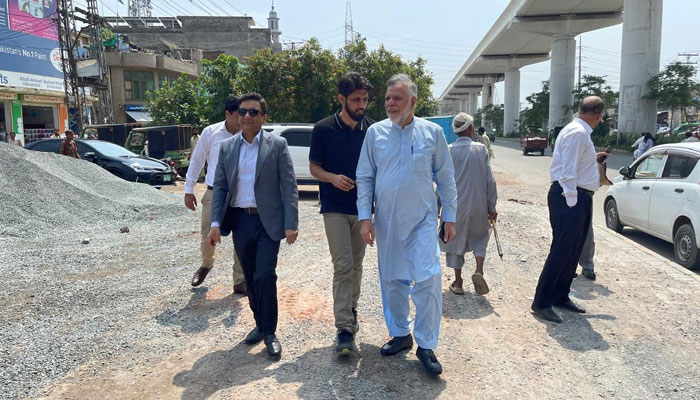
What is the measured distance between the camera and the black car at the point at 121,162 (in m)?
15.1

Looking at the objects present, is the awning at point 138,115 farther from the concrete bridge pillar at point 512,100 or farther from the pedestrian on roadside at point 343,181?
the concrete bridge pillar at point 512,100

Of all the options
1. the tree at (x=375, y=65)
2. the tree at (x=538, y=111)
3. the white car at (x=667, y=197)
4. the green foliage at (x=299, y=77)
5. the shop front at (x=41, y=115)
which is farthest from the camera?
the tree at (x=538, y=111)

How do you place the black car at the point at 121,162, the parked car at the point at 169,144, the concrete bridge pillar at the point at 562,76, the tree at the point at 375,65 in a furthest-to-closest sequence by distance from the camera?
the concrete bridge pillar at the point at 562,76 < the tree at the point at 375,65 < the parked car at the point at 169,144 < the black car at the point at 121,162

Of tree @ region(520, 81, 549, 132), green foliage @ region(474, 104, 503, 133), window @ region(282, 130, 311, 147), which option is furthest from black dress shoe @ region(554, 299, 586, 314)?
green foliage @ region(474, 104, 503, 133)

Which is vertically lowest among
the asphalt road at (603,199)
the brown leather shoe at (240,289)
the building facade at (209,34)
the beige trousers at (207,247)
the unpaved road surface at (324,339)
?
the asphalt road at (603,199)

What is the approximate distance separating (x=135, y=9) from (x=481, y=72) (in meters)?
48.7

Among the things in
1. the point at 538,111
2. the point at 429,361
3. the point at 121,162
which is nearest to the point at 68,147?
the point at 121,162

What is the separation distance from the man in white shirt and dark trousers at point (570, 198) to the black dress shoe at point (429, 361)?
1610 millimetres

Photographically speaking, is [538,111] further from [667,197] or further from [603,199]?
[667,197]

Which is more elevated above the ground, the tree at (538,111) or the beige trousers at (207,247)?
the tree at (538,111)

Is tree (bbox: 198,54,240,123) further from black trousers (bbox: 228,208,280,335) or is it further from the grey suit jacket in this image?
black trousers (bbox: 228,208,280,335)

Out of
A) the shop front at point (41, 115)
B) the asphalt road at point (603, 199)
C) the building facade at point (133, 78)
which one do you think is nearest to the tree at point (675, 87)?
the asphalt road at point (603, 199)

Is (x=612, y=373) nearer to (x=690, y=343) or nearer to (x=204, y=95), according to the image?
(x=690, y=343)

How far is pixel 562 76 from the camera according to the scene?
42.9 metres
